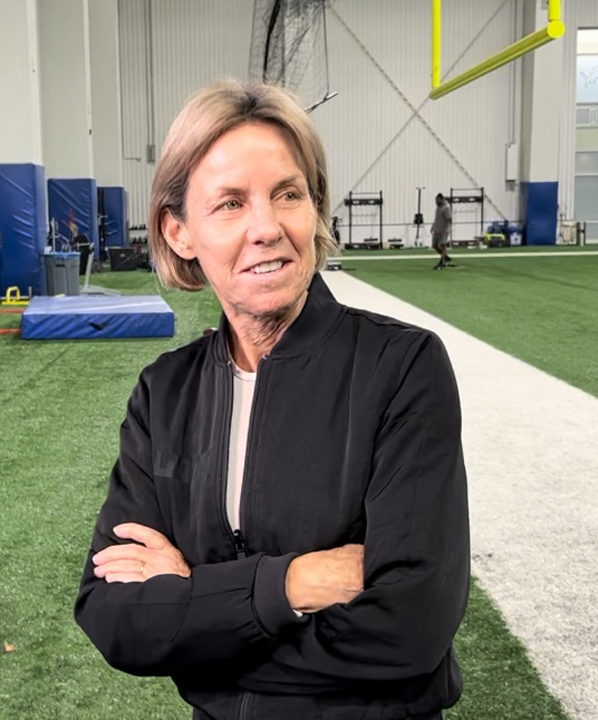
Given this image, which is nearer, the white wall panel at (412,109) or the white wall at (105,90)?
the white wall at (105,90)

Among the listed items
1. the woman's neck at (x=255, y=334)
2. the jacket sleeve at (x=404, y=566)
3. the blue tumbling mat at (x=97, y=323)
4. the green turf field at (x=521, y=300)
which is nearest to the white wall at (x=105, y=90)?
the green turf field at (x=521, y=300)

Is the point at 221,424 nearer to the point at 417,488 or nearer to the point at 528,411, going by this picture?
the point at 417,488

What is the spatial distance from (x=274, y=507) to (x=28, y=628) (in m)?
1.89

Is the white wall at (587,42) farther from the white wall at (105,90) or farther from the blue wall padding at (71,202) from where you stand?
the blue wall padding at (71,202)

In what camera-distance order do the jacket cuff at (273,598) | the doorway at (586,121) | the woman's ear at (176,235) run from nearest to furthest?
1. the jacket cuff at (273,598)
2. the woman's ear at (176,235)
3. the doorway at (586,121)

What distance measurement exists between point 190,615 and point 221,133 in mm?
770

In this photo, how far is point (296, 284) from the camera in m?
1.61

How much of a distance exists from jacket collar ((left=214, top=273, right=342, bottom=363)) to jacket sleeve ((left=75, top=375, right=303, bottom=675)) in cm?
34

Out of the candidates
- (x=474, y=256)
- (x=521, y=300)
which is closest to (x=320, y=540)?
(x=521, y=300)

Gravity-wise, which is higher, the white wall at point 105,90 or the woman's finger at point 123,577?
the white wall at point 105,90

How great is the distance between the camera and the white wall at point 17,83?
44.7 ft

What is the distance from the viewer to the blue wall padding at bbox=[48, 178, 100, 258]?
20406 mm

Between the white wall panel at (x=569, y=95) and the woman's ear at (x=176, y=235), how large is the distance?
30.6 metres

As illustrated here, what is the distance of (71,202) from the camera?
2050 cm
